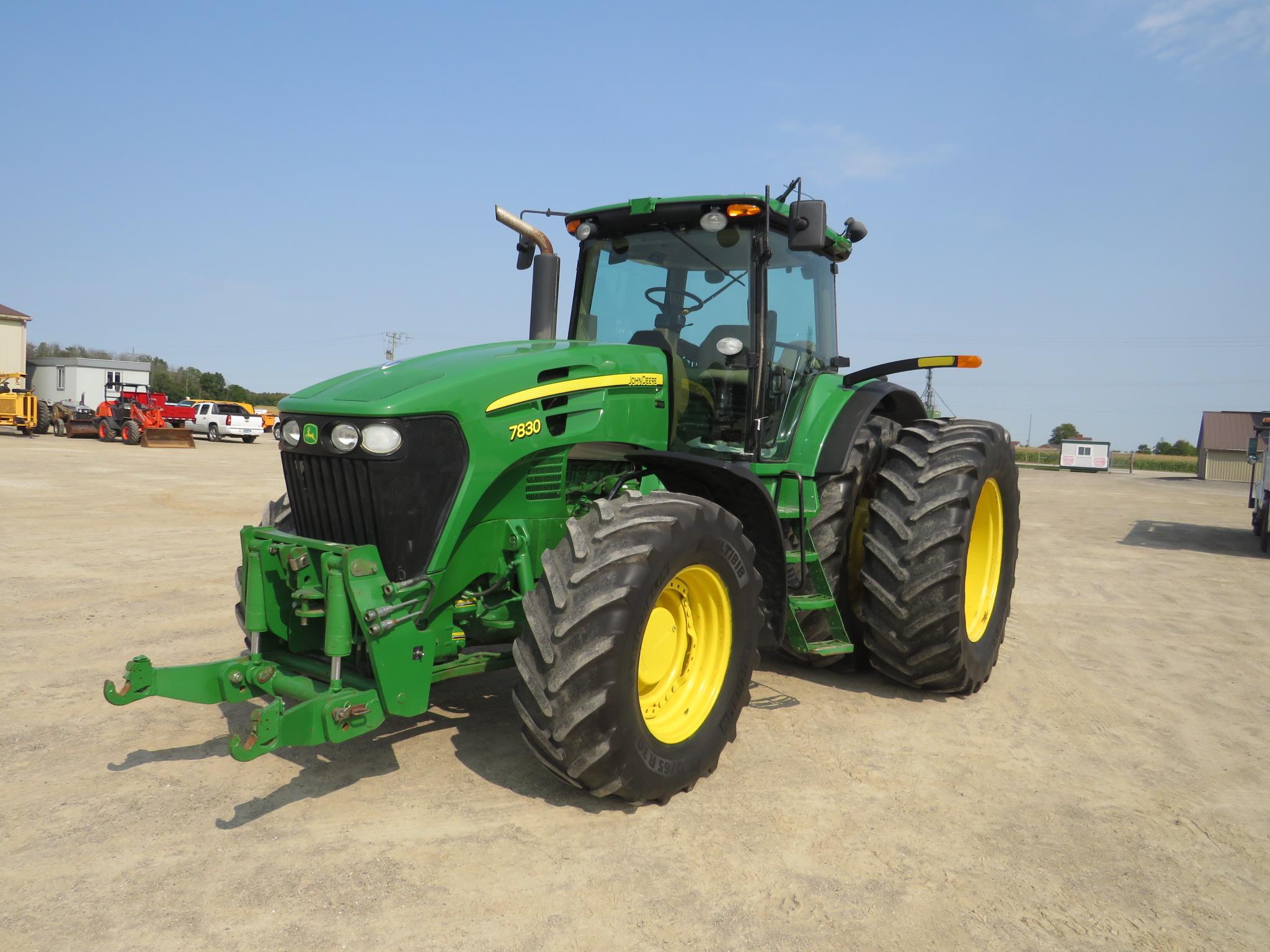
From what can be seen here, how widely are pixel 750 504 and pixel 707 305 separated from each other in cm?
118

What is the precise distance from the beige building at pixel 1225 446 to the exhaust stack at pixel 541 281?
51903 millimetres

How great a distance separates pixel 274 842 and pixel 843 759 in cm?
244

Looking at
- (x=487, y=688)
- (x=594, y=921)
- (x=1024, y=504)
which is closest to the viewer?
(x=594, y=921)

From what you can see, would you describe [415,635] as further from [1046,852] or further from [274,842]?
[1046,852]

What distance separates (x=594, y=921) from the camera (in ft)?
9.27

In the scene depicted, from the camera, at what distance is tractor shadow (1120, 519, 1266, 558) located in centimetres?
1370

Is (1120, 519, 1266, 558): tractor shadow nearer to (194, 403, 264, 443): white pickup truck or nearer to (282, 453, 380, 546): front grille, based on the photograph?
(282, 453, 380, 546): front grille

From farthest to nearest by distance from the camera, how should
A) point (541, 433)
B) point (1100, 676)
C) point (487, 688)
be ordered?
point (1100, 676) < point (487, 688) < point (541, 433)

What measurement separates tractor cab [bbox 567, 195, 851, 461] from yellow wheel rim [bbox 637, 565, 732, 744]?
1.05m

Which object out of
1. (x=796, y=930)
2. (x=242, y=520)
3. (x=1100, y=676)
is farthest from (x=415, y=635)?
(x=242, y=520)

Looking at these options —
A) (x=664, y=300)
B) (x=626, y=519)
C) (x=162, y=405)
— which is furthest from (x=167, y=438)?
(x=626, y=519)

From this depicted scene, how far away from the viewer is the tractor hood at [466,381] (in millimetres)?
3611

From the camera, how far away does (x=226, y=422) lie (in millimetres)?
36844

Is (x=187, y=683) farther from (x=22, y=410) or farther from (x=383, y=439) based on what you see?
(x=22, y=410)
